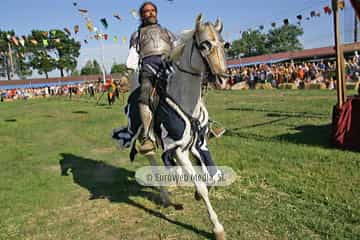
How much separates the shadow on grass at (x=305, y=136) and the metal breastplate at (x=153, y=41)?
4.86 m

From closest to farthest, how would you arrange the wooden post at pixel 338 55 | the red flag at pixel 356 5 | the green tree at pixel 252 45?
the red flag at pixel 356 5 < the wooden post at pixel 338 55 < the green tree at pixel 252 45

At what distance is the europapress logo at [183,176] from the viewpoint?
4086 mm

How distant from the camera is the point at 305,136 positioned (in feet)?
27.9

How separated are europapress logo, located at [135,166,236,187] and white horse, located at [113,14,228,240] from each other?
0.52 feet

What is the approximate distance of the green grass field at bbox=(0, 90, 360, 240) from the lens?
168 inches

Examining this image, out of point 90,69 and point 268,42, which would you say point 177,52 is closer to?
point 268,42

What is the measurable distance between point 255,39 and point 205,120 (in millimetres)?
80760

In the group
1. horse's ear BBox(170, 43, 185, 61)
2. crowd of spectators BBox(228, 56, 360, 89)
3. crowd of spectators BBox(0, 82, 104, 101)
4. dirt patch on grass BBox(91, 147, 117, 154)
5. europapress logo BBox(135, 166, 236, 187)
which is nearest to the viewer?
horse's ear BBox(170, 43, 185, 61)

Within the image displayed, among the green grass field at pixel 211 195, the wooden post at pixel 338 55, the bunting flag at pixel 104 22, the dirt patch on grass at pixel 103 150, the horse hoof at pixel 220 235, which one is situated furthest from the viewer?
the bunting flag at pixel 104 22

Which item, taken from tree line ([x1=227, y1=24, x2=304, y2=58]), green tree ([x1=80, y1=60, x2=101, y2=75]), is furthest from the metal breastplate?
green tree ([x1=80, y1=60, x2=101, y2=75])

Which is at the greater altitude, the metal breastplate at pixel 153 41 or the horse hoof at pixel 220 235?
the metal breastplate at pixel 153 41

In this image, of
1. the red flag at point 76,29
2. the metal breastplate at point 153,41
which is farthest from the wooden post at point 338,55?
the red flag at point 76,29

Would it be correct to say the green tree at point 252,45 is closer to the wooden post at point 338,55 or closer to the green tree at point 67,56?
the green tree at point 67,56

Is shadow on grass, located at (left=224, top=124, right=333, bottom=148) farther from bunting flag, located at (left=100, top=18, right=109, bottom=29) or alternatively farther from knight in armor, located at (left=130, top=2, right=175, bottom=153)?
bunting flag, located at (left=100, top=18, right=109, bottom=29)
